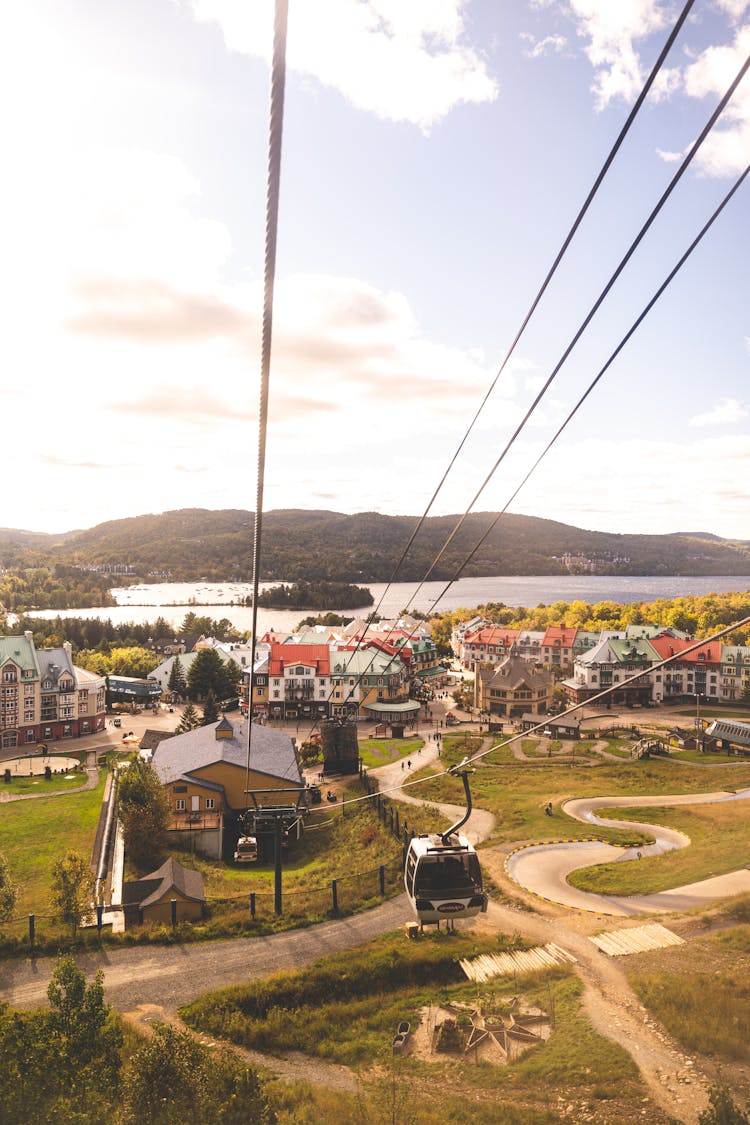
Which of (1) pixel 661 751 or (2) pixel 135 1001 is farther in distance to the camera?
(1) pixel 661 751

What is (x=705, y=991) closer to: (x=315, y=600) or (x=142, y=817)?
(x=142, y=817)

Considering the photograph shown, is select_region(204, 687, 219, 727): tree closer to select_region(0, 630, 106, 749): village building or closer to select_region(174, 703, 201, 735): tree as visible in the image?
select_region(174, 703, 201, 735): tree

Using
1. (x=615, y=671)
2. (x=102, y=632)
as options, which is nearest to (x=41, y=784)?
(x=615, y=671)

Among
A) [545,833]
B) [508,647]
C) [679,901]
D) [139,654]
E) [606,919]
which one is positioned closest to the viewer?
[606,919]

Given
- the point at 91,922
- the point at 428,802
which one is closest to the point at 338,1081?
the point at 91,922

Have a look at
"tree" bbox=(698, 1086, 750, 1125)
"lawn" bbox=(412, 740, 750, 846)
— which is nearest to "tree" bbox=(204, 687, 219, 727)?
"lawn" bbox=(412, 740, 750, 846)

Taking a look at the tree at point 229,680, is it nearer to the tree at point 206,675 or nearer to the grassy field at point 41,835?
the tree at point 206,675

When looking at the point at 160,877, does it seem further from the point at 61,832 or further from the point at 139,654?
the point at 139,654
